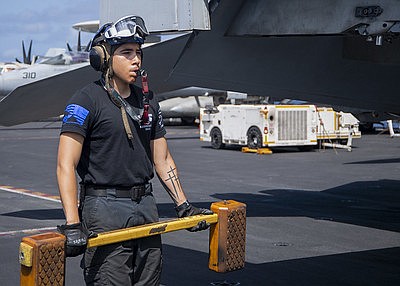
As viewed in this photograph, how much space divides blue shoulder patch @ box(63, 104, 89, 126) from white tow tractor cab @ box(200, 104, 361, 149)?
16.6 metres

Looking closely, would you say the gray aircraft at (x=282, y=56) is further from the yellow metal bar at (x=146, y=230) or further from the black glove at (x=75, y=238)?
the black glove at (x=75, y=238)

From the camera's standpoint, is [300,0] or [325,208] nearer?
[300,0]

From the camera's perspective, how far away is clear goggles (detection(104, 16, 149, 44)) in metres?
A: 4.20

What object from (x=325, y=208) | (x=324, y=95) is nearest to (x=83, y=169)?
(x=324, y=95)

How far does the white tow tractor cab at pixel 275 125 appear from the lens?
20734 mm

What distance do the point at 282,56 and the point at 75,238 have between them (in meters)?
3.89

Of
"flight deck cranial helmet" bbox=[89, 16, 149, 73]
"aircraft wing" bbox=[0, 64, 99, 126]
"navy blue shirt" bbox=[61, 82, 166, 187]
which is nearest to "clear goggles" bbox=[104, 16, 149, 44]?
"flight deck cranial helmet" bbox=[89, 16, 149, 73]

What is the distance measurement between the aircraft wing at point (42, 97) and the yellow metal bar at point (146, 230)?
154 inches

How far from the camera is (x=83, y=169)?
14.0 ft

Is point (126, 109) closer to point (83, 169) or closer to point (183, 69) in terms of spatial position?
point (83, 169)

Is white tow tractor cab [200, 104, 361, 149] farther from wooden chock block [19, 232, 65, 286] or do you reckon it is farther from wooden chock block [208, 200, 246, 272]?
wooden chock block [19, 232, 65, 286]

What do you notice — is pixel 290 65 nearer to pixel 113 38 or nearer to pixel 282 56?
pixel 282 56

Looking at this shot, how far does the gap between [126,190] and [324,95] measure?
4082mm

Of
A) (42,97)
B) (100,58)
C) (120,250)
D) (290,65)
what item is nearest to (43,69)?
(42,97)
